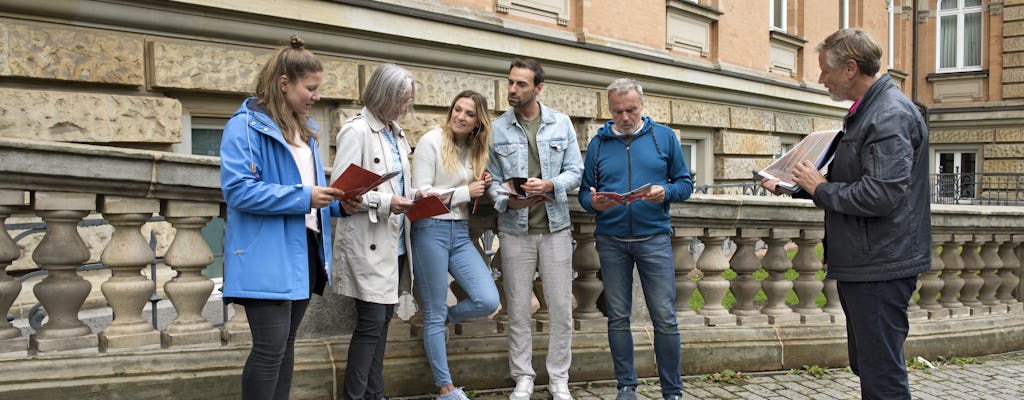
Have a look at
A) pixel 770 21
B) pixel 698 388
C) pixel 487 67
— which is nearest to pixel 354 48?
pixel 487 67

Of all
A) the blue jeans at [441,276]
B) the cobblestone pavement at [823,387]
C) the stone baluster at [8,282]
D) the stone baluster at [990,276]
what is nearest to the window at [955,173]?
the stone baluster at [990,276]

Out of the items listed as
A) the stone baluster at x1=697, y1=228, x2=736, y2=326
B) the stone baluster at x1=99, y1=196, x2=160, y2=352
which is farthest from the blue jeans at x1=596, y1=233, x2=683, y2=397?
the stone baluster at x1=99, y1=196, x2=160, y2=352

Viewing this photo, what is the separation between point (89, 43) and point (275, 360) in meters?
4.48

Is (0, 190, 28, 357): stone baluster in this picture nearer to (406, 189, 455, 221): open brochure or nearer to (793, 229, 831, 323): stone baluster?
(406, 189, 455, 221): open brochure

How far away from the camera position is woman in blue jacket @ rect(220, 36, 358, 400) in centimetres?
289

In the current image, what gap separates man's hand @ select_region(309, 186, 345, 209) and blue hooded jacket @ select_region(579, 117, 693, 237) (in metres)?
1.72

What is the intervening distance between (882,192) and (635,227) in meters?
1.40

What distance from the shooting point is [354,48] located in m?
8.09

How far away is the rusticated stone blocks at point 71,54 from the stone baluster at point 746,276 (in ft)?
16.4

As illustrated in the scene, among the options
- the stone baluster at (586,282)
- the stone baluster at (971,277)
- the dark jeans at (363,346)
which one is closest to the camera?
the dark jeans at (363,346)

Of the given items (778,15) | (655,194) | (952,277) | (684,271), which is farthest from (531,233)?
(778,15)

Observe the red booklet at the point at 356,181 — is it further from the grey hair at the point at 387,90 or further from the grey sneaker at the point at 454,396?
the grey sneaker at the point at 454,396

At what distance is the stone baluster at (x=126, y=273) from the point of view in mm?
3381

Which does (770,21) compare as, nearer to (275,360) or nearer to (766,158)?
(766,158)
